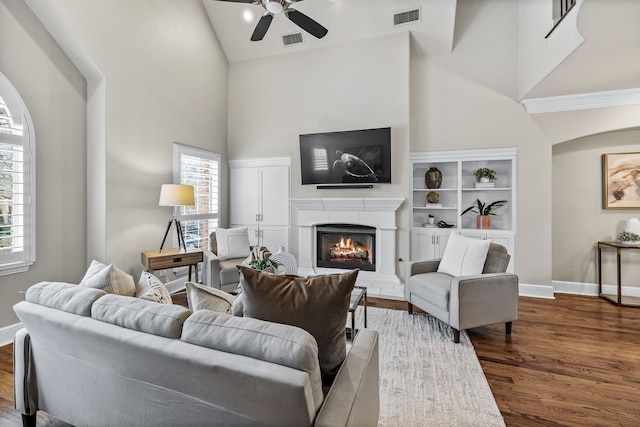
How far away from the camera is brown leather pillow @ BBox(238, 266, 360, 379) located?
1222 millimetres

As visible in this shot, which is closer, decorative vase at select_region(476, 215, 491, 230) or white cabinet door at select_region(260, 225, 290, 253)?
decorative vase at select_region(476, 215, 491, 230)

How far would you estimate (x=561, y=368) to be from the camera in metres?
2.34

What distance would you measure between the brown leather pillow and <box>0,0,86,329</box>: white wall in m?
3.03

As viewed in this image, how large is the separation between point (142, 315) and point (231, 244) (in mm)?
2996

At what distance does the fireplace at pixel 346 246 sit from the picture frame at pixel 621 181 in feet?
10.5

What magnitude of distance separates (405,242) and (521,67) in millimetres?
2843

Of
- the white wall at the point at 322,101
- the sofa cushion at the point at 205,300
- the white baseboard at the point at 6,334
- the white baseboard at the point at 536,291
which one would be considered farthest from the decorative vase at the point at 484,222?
the white baseboard at the point at 6,334

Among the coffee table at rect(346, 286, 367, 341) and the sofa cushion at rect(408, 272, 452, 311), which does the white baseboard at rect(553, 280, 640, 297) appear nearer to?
the sofa cushion at rect(408, 272, 452, 311)

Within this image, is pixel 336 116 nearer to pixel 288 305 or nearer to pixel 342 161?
pixel 342 161

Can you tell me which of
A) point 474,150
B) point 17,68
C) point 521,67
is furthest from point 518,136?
point 17,68

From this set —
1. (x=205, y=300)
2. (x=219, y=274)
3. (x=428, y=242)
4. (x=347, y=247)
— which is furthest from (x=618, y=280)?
(x=219, y=274)

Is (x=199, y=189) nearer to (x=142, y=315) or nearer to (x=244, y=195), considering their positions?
(x=244, y=195)

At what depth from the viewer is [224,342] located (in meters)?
1.07

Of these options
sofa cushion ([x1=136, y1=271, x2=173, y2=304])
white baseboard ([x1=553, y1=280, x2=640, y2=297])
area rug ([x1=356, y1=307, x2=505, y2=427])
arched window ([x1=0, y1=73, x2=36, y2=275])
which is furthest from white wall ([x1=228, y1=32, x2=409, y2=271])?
sofa cushion ([x1=136, y1=271, x2=173, y2=304])
